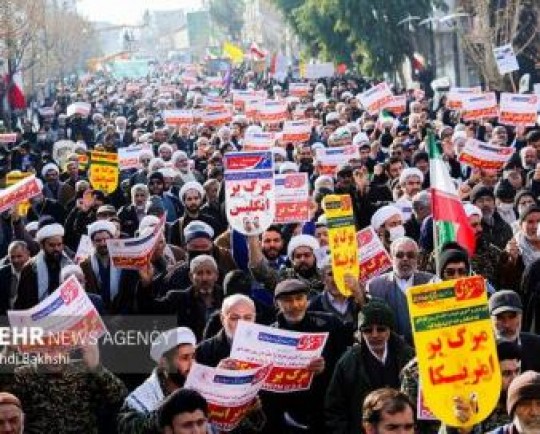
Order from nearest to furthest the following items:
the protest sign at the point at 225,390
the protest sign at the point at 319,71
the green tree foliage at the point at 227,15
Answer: the protest sign at the point at 225,390 < the protest sign at the point at 319,71 < the green tree foliage at the point at 227,15

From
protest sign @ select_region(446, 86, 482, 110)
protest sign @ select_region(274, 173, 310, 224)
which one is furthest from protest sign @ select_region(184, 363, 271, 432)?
protest sign @ select_region(446, 86, 482, 110)

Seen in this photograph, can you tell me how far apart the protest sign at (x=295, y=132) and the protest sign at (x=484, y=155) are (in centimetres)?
627

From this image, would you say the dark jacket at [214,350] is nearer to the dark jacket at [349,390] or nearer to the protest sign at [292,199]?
the dark jacket at [349,390]

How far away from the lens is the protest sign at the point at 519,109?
804 inches

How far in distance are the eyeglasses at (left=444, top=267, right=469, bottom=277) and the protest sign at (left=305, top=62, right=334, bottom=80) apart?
41134 mm

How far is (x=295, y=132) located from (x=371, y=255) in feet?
38.3

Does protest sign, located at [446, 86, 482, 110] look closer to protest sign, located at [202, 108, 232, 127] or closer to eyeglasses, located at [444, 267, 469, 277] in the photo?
protest sign, located at [202, 108, 232, 127]

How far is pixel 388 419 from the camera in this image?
19.2 feet

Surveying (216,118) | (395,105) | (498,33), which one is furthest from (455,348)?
(498,33)

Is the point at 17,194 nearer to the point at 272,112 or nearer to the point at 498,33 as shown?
the point at 272,112

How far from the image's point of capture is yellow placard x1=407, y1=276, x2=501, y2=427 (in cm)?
620

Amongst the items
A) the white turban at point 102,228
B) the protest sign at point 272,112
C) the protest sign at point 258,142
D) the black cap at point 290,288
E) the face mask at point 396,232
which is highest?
the black cap at point 290,288

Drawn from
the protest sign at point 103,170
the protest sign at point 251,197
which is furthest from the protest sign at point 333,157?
the protest sign at point 251,197

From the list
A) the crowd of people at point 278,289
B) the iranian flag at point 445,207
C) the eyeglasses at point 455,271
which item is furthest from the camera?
the iranian flag at point 445,207
